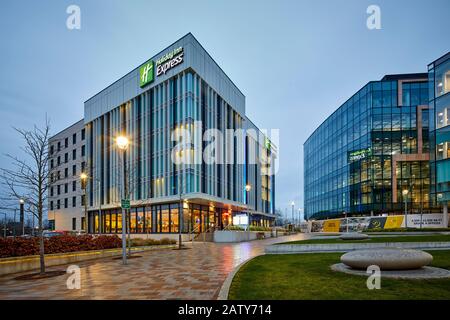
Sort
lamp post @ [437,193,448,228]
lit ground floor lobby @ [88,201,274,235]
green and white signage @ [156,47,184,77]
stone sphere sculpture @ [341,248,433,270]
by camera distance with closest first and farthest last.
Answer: stone sphere sculpture @ [341,248,433,270] → lamp post @ [437,193,448,228] → green and white signage @ [156,47,184,77] → lit ground floor lobby @ [88,201,274,235]

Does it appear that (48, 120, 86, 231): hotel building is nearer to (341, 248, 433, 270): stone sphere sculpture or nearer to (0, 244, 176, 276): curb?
(0, 244, 176, 276): curb

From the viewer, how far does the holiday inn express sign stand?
39.1 m

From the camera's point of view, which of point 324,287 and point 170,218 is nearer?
point 324,287

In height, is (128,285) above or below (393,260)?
below

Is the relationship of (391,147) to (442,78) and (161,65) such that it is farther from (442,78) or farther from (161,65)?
(161,65)

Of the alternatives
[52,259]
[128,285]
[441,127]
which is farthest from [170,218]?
[441,127]

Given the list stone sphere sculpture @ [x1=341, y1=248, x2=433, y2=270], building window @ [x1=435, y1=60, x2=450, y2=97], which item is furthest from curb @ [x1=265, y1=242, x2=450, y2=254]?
building window @ [x1=435, y1=60, x2=450, y2=97]

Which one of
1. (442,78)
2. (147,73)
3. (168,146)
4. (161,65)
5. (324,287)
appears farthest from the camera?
(147,73)

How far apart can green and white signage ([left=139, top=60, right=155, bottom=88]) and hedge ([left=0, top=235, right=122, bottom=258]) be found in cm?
2686

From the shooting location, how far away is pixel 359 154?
60.8m

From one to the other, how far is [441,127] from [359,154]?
23682mm

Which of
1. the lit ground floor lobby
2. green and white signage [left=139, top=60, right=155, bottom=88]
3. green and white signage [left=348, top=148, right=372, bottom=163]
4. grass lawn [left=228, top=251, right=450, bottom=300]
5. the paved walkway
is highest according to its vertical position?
green and white signage [left=139, top=60, right=155, bottom=88]

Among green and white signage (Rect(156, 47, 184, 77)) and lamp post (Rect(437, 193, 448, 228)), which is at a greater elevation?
green and white signage (Rect(156, 47, 184, 77))

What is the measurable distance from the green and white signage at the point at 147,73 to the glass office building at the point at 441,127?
37.4 metres
